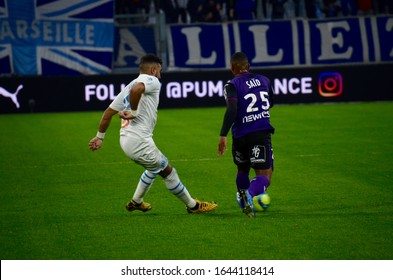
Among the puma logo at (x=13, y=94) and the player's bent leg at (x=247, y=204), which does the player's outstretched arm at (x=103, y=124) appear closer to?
the player's bent leg at (x=247, y=204)

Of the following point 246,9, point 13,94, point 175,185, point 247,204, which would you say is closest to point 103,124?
point 175,185

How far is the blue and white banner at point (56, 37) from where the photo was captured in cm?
2744

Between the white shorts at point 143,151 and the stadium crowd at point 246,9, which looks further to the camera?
the stadium crowd at point 246,9

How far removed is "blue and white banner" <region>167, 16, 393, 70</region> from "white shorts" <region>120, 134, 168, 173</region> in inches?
716

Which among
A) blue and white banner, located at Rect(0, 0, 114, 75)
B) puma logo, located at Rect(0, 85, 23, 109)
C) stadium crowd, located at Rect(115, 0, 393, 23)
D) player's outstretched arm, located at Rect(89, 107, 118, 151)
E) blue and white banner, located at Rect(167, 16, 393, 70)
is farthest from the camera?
stadium crowd, located at Rect(115, 0, 393, 23)

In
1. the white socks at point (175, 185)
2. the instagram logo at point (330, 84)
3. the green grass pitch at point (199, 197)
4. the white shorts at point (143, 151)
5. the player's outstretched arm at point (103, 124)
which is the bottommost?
the instagram logo at point (330, 84)

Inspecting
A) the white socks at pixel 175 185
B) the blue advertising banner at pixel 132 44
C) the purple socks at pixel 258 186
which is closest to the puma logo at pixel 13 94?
the blue advertising banner at pixel 132 44

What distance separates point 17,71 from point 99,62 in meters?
2.47

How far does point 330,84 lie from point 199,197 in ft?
55.4

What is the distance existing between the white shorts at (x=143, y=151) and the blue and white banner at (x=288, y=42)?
59.7 feet

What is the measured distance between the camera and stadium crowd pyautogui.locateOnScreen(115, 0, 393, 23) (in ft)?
96.0

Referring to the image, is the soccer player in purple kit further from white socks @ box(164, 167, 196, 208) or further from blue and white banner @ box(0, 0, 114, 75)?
blue and white banner @ box(0, 0, 114, 75)

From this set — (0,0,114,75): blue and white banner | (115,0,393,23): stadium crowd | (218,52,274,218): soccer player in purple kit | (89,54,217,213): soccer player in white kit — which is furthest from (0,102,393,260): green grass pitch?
(115,0,393,23): stadium crowd

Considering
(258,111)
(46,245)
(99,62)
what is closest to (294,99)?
(99,62)
